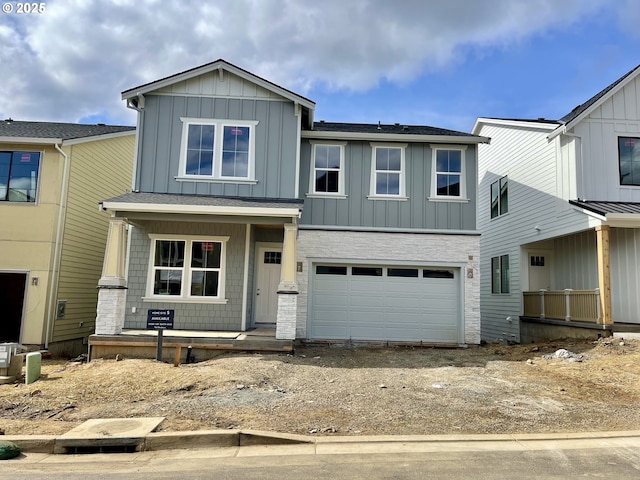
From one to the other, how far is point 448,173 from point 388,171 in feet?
5.56

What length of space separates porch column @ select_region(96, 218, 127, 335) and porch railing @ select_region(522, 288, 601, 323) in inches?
456

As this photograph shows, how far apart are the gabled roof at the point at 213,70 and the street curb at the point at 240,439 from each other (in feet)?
29.8

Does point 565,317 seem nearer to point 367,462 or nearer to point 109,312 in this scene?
point 367,462

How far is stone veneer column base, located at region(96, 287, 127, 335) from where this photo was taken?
34.4ft

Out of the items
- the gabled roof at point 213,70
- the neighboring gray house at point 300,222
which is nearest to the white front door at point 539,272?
the neighboring gray house at point 300,222

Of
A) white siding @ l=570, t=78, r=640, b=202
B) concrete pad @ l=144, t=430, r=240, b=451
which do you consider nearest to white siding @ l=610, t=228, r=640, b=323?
white siding @ l=570, t=78, r=640, b=202

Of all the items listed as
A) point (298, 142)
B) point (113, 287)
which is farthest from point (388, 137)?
point (113, 287)

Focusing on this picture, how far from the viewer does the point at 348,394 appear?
766cm

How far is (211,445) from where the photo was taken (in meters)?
5.59

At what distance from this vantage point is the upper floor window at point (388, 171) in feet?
43.7

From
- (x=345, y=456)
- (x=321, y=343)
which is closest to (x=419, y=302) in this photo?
(x=321, y=343)

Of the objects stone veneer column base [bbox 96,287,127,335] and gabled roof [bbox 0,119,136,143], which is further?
gabled roof [bbox 0,119,136,143]

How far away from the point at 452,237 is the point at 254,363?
21.9ft

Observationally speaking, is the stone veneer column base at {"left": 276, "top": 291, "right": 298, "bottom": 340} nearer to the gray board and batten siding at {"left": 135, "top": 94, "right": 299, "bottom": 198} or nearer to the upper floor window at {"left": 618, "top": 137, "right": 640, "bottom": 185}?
the gray board and batten siding at {"left": 135, "top": 94, "right": 299, "bottom": 198}
